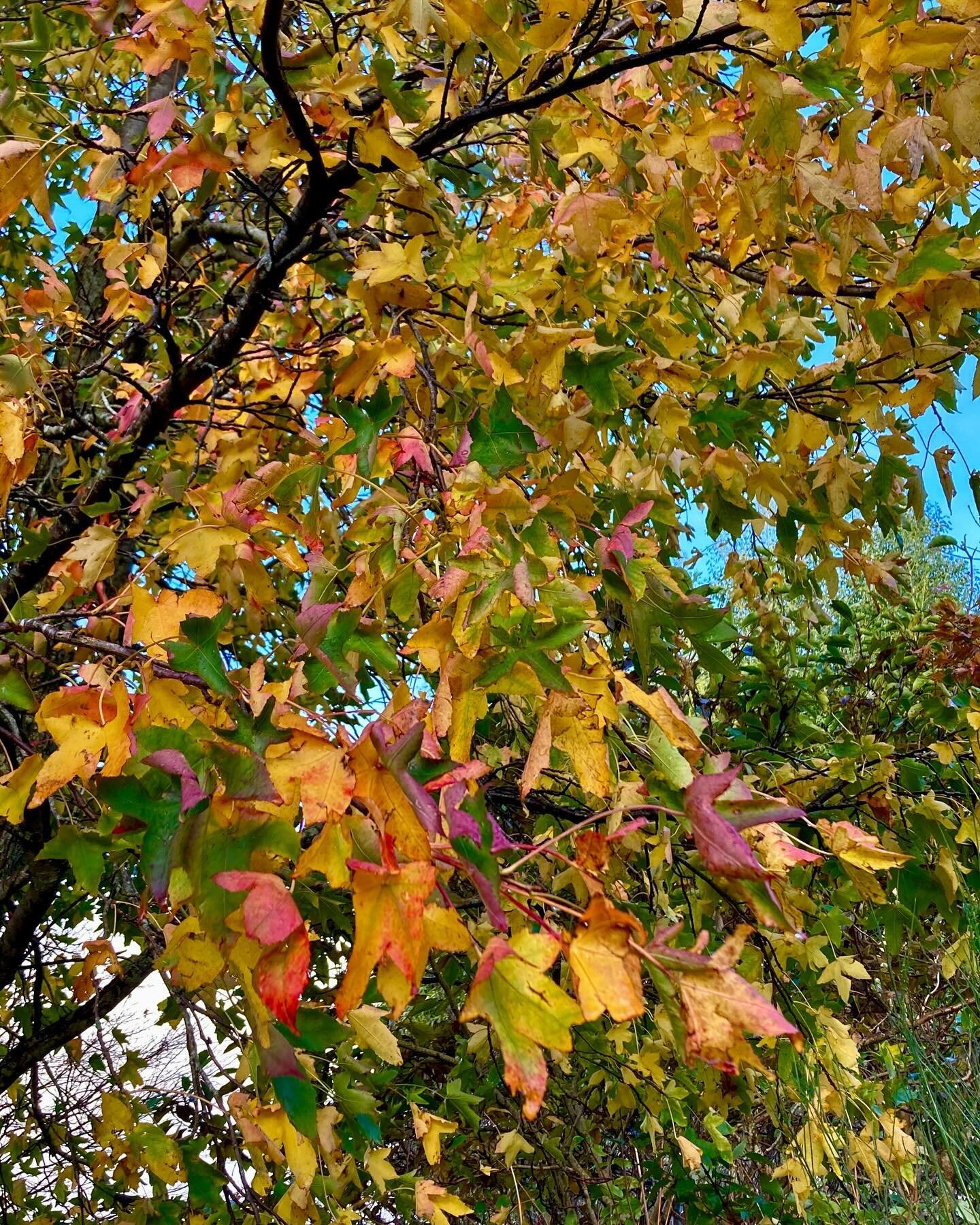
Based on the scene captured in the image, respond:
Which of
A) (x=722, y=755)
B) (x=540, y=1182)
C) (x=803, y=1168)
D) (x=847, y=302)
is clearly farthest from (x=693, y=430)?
(x=540, y=1182)

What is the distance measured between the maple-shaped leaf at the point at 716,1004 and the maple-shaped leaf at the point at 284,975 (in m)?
0.27

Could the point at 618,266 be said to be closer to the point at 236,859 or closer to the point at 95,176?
the point at 95,176

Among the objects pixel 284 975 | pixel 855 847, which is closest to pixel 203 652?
pixel 284 975

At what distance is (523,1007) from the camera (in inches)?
27.5

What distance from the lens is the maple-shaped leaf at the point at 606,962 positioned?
675mm

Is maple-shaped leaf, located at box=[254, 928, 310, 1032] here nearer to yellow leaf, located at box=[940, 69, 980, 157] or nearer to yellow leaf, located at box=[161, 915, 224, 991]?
yellow leaf, located at box=[161, 915, 224, 991]

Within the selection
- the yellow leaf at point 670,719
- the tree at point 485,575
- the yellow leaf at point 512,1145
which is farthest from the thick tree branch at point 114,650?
the yellow leaf at point 512,1145

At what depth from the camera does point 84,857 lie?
1.22 m

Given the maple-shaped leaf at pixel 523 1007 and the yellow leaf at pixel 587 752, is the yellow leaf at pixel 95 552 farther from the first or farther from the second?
the maple-shaped leaf at pixel 523 1007

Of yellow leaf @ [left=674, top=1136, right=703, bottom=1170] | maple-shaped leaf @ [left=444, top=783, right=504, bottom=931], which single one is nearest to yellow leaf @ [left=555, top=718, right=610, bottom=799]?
maple-shaped leaf @ [left=444, top=783, right=504, bottom=931]

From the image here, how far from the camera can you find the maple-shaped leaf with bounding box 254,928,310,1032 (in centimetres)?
74

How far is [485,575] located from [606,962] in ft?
1.47

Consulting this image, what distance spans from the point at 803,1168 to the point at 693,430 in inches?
65.2

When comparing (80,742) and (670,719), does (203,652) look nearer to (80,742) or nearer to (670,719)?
(80,742)
